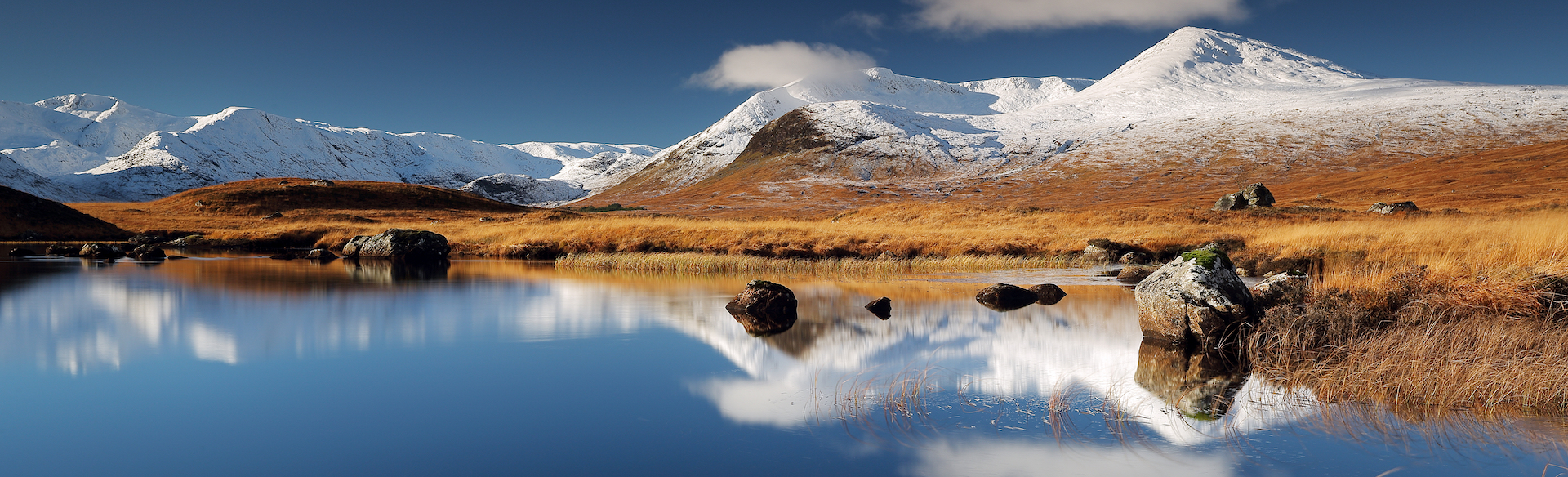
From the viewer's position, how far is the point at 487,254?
4162 cm

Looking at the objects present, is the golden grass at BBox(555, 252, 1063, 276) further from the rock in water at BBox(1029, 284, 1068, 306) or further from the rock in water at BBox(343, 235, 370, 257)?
the rock in water at BBox(343, 235, 370, 257)

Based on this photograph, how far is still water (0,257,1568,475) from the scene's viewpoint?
688cm

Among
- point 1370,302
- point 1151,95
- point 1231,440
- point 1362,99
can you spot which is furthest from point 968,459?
point 1151,95

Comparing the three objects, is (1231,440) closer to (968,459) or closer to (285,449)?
(968,459)

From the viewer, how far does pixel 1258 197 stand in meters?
51.7

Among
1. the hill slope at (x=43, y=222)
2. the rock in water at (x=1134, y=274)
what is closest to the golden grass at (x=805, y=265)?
the rock in water at (x=1134, y=274)

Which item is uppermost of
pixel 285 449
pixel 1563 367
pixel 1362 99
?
pixel 1362 99

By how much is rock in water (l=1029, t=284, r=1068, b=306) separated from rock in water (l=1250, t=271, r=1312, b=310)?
196 inches

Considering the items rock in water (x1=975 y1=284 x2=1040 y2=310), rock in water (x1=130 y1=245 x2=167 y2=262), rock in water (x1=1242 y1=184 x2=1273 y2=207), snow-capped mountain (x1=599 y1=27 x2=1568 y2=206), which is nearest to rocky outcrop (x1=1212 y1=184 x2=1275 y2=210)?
rock in water (x1=1242 y1=184 x2=1273 y2=207)

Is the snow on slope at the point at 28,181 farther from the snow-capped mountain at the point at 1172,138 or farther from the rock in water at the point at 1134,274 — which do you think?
the rock in water at the point at 1134,274

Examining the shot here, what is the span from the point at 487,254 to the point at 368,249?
571 centimetres

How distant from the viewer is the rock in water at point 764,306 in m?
15.1

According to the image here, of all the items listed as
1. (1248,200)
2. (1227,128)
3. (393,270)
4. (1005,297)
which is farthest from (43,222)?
(1227,128)

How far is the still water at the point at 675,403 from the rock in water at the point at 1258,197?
42.2 metres
